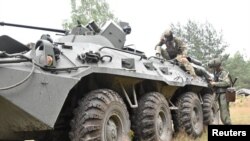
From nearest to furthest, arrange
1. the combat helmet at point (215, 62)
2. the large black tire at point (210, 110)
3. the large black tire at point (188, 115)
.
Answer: the large black tire at point (188, 115), the combat helmet at point (215, 62), the large black tire at point (210, 110)

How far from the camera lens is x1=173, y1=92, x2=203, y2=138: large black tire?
10125mm

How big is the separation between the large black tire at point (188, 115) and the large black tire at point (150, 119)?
4.56 feet

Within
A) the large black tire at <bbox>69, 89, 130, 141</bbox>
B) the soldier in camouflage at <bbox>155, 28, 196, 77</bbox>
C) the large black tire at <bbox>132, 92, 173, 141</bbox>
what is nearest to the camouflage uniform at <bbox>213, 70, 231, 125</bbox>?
the soldier in camouflage at <bbox>155, 28, 196, 77</bbox>

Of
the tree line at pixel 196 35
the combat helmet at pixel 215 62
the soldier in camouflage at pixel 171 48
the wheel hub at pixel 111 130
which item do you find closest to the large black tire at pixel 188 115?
the combat helmet at pixel 215 62

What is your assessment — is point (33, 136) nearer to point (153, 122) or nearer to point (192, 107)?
point (153, 122)

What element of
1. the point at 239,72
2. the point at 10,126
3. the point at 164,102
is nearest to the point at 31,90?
the point at 10,126

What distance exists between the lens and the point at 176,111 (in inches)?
402

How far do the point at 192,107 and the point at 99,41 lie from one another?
3158 millimetres

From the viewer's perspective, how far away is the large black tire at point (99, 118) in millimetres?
6199

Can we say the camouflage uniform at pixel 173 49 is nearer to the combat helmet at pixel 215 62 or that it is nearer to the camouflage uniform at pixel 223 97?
the combat helmet at pixel 215 62

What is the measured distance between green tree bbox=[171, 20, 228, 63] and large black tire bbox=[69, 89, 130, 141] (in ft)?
142

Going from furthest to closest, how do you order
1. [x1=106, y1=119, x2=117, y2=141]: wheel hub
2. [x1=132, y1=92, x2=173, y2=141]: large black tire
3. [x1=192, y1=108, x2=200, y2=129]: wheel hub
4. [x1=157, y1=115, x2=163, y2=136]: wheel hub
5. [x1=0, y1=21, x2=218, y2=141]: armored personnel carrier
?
[x1=192, y1=108, x2=200, y2=129]: wheel hub → [x1=157, y1=115, x2=163, y2=136]: wheel hub → [x1=132, y1=92, x2=173, y2=141]: large black tire → [x1=106, y1=119, x2=117, y2=141]: wheel hub → [x1=0, y1=21, x2=218, y2=141]: armored personnel carrier

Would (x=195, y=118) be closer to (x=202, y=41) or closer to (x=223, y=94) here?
(x=223, y=94)

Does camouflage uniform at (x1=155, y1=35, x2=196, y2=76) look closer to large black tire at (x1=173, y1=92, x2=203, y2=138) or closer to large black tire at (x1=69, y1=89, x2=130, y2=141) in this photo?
large black tire at (x1=173, y1=92, x2=203, y2=138)
